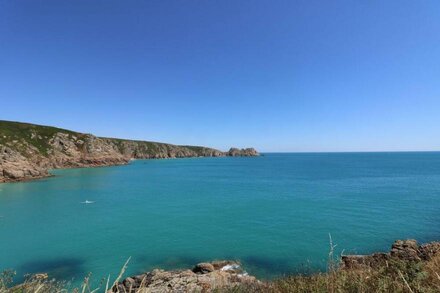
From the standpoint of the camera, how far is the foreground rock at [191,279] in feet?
33.9

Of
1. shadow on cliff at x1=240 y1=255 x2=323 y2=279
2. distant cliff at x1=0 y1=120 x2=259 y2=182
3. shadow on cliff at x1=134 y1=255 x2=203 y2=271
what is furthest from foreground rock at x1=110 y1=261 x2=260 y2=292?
distant cliff at x1=0 y1=120 x2=259 y2=182

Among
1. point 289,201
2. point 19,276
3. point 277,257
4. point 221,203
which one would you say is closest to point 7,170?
point 221,203

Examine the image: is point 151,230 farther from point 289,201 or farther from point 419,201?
point 419,201

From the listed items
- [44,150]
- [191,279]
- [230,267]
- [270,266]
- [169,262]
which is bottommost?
[169,262]

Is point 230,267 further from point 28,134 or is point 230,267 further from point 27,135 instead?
point 28,134

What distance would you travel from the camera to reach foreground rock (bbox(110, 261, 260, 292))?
10.3m

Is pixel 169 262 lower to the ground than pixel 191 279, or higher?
lower

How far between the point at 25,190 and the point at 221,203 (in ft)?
142

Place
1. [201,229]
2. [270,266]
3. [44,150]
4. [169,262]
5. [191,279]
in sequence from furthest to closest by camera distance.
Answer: [44,150] → [201,229] → [169,262] → [270,266] → [191,279]

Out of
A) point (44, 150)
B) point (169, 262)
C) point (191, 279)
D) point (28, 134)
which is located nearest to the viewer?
point (191, 279)

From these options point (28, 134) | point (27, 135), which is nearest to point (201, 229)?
point (27, 135)

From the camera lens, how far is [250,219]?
32.8m

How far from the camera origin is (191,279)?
520 inches

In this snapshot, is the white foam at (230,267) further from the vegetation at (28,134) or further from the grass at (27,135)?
the vegetation at (28,134)
